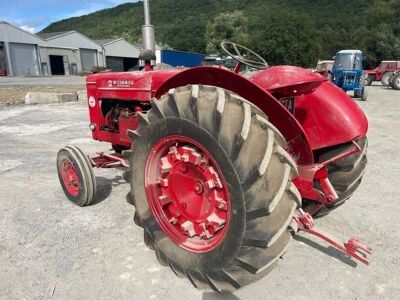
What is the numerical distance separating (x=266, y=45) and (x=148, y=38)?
129 ft

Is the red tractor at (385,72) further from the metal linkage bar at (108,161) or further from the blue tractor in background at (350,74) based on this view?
the metal linkage bar at (108,161)

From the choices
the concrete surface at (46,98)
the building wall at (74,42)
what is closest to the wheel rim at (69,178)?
the concrete surface at (46,98)

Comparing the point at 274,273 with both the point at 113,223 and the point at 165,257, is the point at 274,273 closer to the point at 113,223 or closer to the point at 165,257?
the point at 165,257

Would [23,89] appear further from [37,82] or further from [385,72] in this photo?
[385,72]

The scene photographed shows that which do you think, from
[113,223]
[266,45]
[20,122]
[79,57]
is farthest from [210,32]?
[113,223]

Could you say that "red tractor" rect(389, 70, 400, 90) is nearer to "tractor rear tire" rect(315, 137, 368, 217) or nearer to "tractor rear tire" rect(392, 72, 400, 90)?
"tractor rear tire" rect(392, 72, 400, 90)

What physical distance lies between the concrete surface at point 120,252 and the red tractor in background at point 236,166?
0.21m

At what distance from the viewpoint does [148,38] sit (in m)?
6.39

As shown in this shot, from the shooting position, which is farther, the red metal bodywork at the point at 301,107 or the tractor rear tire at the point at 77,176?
the tractor rear tire at the point at 77,176

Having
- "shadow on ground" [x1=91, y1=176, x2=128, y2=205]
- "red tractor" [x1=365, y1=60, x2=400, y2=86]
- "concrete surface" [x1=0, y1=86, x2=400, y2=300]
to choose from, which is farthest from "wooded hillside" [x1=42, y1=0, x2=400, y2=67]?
"concrete surface" [x1=0, y1=86, x2=400, y2=300]

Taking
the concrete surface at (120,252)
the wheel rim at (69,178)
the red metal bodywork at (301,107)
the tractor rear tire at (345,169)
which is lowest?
the concrete surface at (120,252)

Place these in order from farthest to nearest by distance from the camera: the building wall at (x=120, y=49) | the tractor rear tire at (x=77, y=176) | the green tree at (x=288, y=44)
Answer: the building wall at (x=120, y=49) < the green tree at (x=288, y=44) < the tractor rear tire at (x=77, y=176)

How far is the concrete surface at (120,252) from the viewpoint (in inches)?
87.5

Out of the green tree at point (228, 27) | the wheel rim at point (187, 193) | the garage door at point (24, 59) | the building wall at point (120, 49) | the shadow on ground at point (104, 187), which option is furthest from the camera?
the green tree at point (228, 27)
